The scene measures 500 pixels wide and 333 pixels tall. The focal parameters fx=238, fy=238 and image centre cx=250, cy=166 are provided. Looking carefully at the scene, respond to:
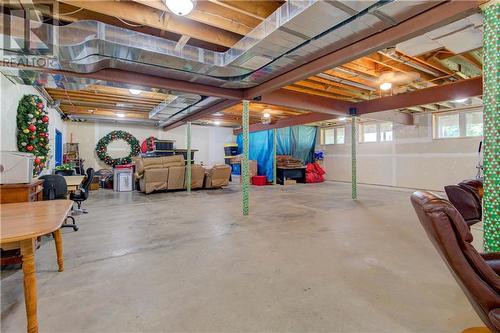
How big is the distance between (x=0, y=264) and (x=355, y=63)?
206 inches

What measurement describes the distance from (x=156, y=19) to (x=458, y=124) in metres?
8.99

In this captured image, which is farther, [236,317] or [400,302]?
[400,302]

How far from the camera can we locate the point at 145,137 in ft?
33.8

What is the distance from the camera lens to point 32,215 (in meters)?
1.74

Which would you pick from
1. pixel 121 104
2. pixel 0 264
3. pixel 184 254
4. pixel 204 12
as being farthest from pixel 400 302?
pixel 121 104

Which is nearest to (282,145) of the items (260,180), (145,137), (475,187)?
(260,180)

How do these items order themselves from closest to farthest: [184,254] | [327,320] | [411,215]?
[327,320] < [184,254] < [411,215]

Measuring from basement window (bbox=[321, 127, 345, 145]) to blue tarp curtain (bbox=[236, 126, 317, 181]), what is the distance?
0.52 m

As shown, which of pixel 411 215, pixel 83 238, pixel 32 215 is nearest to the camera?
pixel 32 215

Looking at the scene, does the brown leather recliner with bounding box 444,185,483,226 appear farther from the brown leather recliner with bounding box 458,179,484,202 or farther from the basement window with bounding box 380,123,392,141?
the basement window with bounding box 380,123,392,141

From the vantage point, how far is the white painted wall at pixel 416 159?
7.22m

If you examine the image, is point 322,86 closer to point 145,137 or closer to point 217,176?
point 217,176

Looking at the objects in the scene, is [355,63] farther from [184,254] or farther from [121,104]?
[121,104]

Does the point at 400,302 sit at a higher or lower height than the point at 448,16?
lower
